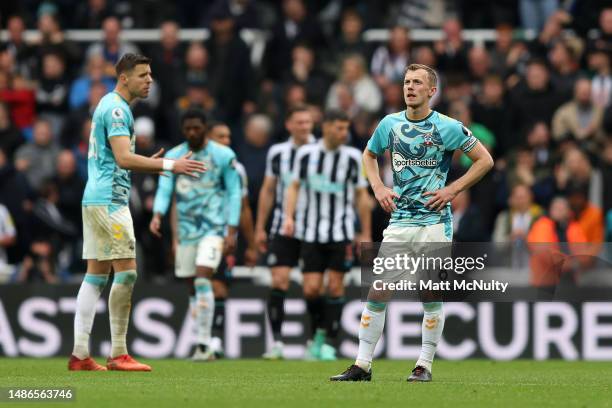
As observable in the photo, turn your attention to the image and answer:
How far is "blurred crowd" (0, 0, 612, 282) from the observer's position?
18.3 m

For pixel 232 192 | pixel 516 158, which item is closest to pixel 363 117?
pixel 516 158

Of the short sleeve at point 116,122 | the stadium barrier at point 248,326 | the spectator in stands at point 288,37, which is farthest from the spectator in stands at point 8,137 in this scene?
the short sleeve at point 116,122

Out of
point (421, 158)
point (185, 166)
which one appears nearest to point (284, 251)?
point (185, 166)

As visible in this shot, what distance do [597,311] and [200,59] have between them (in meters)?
6.77

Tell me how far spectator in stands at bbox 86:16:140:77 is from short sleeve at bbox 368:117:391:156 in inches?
380

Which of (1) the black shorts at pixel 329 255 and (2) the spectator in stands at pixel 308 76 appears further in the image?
(2) the spectator in stands at pixel 308 76

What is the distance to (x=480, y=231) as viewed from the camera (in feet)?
57.8

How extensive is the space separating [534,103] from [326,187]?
494cm

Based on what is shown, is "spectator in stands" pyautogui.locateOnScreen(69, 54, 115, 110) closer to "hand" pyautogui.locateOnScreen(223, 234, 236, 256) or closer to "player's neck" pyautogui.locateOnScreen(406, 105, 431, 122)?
"hand" pyautogui.locateOnScreen(223, 234, 236, 256)

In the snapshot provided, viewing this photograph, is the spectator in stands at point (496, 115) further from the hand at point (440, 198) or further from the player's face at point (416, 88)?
the hand at point (440, 198)

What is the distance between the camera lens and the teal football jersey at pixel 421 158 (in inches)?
427

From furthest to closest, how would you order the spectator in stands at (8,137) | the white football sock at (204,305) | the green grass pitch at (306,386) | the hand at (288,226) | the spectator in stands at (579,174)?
the spectator in stands at (8,137) < the spectator in stands at (579,174) < the hand at (288,226) < the white football sock at (204,305) < the green grass pitch at (306,386)

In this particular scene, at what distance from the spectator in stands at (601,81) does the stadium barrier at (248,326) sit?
367cm

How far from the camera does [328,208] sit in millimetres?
15617
